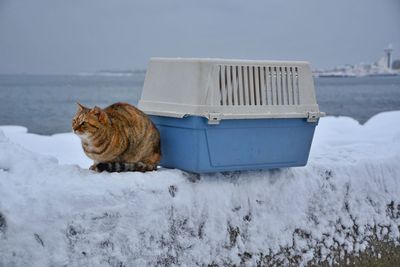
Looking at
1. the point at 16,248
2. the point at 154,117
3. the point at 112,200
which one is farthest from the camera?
the point at 154,117

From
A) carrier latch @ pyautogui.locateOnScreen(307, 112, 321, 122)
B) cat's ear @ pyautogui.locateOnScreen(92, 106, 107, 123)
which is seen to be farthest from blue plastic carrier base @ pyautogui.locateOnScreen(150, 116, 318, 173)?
cat's ear @ pyautogui.locateOnScreen(92, 106, 107, 123)

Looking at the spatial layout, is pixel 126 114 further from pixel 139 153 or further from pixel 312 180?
pixel 312 180

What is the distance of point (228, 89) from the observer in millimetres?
2920

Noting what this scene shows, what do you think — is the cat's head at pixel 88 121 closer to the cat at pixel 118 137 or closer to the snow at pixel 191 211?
the cat at pixel 118 137

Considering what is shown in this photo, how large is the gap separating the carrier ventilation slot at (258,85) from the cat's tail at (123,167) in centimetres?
40

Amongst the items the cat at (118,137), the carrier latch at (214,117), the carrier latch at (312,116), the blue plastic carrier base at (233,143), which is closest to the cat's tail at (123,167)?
the cat at (118,137)

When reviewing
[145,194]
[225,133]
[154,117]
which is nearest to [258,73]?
[225,133]

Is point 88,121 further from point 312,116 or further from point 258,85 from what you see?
point 312,116

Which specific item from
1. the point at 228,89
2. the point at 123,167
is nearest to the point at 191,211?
the point at 123,167

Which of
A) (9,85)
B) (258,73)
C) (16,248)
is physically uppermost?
(9,85)

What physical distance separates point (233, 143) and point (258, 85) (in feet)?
0.88

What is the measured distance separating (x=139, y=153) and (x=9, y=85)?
23746 mm

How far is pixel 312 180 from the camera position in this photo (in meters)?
3.29

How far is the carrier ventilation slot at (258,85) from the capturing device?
291cm
